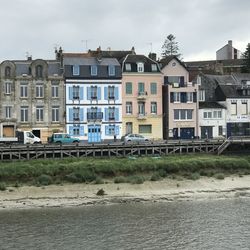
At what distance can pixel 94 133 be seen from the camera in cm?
6906

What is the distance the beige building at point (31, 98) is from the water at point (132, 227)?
3212 cm

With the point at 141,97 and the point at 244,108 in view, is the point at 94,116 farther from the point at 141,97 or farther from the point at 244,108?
the point at 244,108

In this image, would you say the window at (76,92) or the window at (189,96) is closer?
the window at (76,92)

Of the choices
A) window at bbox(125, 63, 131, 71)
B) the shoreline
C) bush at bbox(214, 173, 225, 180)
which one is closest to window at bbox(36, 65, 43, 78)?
window at bbox(125, 63, 131, 71)

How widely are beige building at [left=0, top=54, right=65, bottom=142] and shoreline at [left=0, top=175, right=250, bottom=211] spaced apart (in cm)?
2595

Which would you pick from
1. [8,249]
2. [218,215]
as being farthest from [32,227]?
[218,215]

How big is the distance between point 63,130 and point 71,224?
1475 inches

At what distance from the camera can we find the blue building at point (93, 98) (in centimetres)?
6825

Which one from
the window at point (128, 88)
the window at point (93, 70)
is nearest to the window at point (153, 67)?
the window at point (128, 88)

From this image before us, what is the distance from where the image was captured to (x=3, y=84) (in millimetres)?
66188

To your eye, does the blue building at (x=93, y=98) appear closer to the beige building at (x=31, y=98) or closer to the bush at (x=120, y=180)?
the beige building at (x=31, y=98)

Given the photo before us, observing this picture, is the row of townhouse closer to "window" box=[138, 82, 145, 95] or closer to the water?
"window" box=[138, 82, 145, 95]

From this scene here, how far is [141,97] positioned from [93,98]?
20.9 feet

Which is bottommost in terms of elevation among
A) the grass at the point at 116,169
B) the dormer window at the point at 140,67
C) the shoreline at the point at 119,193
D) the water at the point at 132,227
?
the water at the point at 132,227
